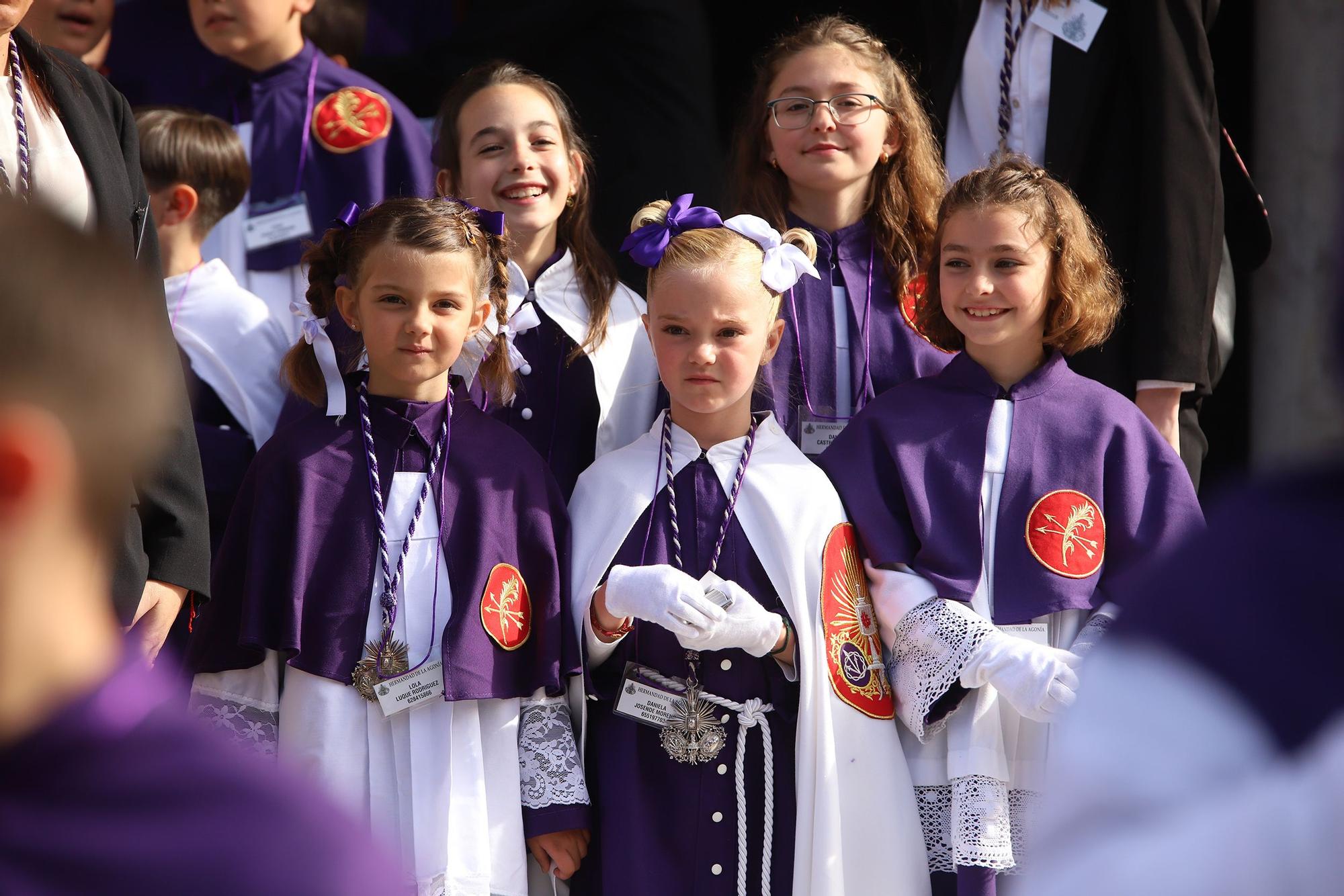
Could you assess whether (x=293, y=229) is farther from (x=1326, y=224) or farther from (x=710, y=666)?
(x=1326, y=224)

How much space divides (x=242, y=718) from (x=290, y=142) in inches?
75.7

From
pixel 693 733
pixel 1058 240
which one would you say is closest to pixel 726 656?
pixel 693 733

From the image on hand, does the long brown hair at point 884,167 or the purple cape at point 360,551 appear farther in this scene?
the long brown hair at point 884,167

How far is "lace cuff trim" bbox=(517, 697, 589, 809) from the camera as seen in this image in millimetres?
3033

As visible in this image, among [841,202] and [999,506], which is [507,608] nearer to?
[999,506]

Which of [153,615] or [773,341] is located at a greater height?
[773,341]

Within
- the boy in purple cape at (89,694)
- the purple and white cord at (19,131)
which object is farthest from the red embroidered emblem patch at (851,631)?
the boy in purple cape at (89,694)

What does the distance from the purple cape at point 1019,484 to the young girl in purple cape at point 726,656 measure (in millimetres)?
122

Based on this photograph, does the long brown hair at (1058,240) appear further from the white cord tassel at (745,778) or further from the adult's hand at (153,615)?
the adult's hand at (153,615)

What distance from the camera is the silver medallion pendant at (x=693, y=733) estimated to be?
306cm

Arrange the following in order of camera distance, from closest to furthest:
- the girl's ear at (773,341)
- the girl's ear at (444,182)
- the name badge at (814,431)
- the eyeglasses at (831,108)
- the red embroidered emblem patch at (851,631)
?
the red embroidered emblem patch at (851,631)
the girl's ear at (773,341)
the name badge at (814,431)
the eyeglasses at (831,108)
the girl's ear at (444,182)

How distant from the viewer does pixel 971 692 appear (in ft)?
10.0

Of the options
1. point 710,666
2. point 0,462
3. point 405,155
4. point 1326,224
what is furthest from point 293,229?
point 0,462

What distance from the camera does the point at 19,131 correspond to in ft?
9.27
